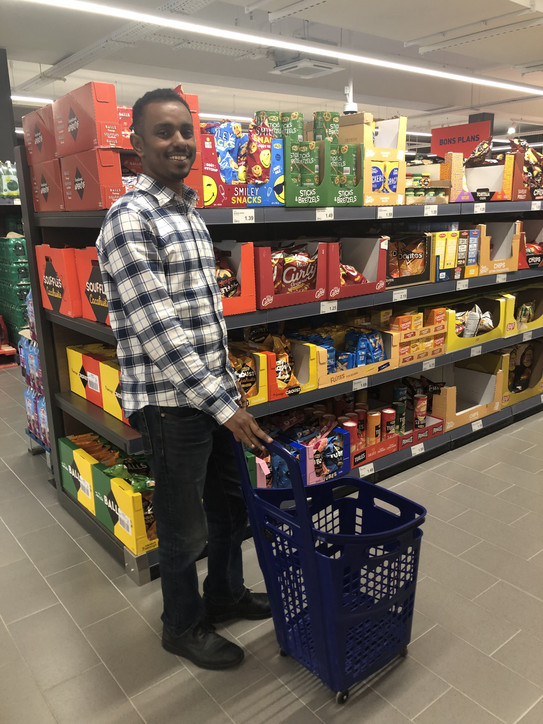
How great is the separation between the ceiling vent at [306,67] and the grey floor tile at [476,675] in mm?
8213

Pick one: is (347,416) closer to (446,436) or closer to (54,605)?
(446,436)

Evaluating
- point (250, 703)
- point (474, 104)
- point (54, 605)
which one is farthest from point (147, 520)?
point (474, 104)

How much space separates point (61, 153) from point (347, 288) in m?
1.56

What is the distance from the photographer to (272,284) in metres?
2.79

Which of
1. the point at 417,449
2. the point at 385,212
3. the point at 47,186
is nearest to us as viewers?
the point at 47,186

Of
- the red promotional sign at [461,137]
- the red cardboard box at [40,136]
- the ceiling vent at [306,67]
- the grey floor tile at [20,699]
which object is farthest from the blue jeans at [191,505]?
the red promotional sign at [461,137]

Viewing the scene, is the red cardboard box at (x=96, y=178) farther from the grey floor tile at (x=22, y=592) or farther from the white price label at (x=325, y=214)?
the grey floor tile at (x=22, y=592)

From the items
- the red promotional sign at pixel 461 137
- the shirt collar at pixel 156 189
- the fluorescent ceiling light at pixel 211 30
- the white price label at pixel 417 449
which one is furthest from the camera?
the red promotional sign at pixel 461 137

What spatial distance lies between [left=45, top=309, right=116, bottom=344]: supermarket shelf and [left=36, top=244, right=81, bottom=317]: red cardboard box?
31mm

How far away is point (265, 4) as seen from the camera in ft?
20.7

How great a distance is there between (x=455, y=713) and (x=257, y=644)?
2.41ft

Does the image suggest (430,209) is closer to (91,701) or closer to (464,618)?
(464,618)

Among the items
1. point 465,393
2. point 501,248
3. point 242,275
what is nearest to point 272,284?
point 242,275

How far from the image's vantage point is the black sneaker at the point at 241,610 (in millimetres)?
2346
